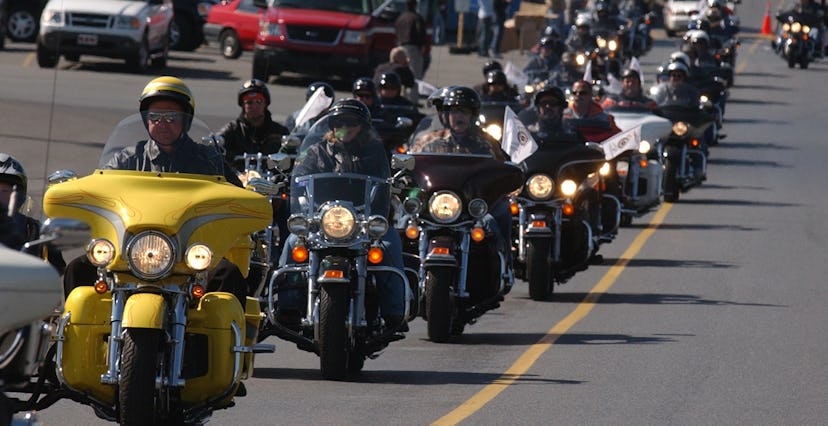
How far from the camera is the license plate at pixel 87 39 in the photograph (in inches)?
1361

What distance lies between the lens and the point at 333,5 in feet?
123

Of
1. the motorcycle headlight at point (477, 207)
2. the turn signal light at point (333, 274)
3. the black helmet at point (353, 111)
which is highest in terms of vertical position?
the black helmet at point (353, 111)

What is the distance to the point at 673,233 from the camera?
23422 millimetres

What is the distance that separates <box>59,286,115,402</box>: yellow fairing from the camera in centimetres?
930

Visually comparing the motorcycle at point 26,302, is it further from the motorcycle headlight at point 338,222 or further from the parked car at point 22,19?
the parked car at point 22,19

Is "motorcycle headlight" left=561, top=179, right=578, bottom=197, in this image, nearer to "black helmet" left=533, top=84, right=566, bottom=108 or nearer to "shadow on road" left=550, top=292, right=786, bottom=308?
"shadow on road" left=550, top=292, right=786, bottom=308

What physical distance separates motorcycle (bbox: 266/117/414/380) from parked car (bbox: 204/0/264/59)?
98.7 ft

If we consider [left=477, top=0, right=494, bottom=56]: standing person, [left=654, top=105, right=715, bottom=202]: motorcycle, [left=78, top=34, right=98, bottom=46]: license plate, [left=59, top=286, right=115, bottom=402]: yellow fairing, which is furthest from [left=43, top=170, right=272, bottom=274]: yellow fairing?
[left=477, top=0, right=494, bottom=56]: standing person

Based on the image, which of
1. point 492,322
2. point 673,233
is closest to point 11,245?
point 492,322

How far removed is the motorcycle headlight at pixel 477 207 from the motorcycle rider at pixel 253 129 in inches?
99.7

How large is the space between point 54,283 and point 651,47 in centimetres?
5970

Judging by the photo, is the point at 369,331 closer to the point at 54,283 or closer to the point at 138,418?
the point at 138,418

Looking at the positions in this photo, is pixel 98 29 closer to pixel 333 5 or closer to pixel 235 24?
pixel 333 5

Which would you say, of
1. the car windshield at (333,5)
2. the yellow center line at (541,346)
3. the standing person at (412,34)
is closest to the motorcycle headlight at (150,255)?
the yellow center line at (541,346)
